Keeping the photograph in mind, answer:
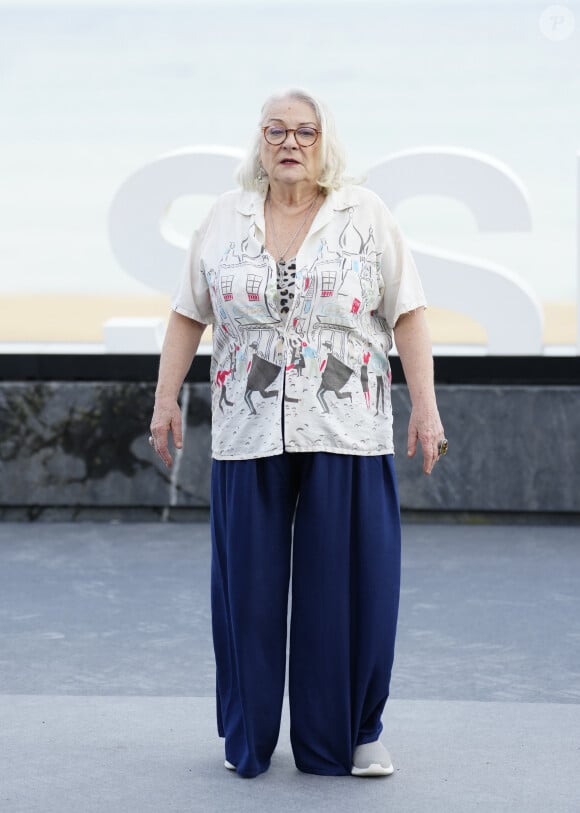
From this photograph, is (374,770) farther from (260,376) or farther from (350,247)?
(350,247)

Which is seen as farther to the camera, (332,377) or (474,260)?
(474,260)

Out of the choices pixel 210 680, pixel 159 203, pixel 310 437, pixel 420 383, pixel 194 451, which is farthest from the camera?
pixel 159 203

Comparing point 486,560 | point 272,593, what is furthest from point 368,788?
point 486,560

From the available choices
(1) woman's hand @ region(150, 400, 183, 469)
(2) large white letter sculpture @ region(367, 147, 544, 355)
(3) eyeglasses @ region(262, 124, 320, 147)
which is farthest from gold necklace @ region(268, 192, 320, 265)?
(2) large white letter sculpture @ region(367, 147, 544, 355)

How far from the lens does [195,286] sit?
3.13 metres

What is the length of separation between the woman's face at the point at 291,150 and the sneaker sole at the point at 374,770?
1.35 meters

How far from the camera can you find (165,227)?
6867mm

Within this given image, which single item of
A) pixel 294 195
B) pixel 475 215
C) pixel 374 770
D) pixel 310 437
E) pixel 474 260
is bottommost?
pixel 374 770

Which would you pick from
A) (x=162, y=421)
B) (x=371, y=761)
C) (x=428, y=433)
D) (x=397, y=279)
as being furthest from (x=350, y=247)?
(x=371, y=761)

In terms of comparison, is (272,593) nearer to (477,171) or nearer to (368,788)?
(368,788)

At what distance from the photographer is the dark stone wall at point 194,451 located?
6.55m

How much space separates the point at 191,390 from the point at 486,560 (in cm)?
176

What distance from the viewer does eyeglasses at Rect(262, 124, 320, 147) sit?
9.81 ft

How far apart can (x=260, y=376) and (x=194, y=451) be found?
367 centimetres
